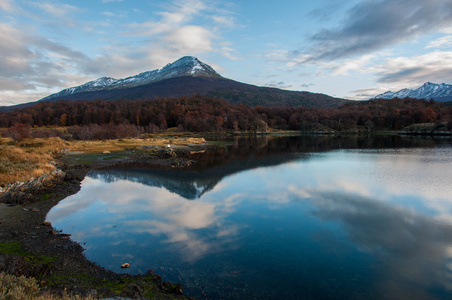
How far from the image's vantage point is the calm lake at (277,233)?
7184 millimetres

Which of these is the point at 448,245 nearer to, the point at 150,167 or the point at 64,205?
the point at 64,205

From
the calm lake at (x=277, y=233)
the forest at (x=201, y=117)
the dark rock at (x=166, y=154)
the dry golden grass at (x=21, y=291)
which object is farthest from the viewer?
the forest at (x=201, y=117)

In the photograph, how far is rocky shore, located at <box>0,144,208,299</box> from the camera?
237 inches

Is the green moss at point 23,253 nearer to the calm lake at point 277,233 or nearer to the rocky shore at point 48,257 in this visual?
the rocky shore at point 48,257

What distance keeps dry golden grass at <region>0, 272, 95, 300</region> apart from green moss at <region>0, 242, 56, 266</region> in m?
2.27

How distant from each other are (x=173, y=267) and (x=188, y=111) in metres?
126

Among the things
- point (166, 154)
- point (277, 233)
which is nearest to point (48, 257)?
point (277, 233)

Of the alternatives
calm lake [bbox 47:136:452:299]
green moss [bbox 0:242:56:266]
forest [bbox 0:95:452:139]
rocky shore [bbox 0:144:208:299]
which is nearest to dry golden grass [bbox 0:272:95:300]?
rocky shore [bbox 0:144:208:299]

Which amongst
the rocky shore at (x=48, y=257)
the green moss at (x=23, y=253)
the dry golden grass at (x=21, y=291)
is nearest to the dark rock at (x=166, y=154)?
the rocky shore at (x=48, y=257)

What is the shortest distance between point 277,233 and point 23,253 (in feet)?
28.3

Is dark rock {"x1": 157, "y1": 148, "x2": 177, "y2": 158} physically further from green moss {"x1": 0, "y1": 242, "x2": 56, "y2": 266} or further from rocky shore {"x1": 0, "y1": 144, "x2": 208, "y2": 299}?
green moss {"x1": 0, "y1": 242, "x2": 56, "y2": 266}

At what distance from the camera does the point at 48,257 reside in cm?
785

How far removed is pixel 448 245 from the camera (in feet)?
30.4

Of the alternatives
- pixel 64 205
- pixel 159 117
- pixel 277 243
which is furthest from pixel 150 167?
pixel 159 117
